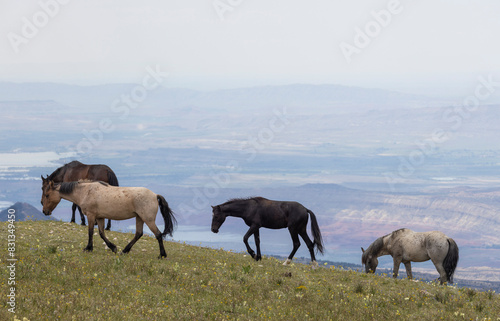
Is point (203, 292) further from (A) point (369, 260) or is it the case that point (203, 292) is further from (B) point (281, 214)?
(A) point (369, 260)

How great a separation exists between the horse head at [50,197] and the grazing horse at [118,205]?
41 centimetres

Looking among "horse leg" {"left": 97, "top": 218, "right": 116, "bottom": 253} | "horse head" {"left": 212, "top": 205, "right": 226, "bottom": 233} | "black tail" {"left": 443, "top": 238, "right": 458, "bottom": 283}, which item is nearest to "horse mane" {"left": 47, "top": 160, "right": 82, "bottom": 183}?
"horse leg" {"left": 97, "top": 218, "right": 116, "bottom": 253}

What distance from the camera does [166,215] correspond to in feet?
69.5

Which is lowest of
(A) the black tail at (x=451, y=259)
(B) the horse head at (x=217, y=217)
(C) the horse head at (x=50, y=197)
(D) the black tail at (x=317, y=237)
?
(A) the black tail at (x=451, y=259)

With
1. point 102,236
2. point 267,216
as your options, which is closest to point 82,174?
point 102,236

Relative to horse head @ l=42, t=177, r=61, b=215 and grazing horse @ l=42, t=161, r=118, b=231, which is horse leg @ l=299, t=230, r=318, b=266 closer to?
horse head @ l=42, t=177, r=61, b=215

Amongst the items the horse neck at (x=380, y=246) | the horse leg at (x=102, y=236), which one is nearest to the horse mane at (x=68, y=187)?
the horse leg at (x=102, y=236)

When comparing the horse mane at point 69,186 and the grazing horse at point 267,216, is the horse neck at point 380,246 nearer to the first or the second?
the grazing horse at point 267,216

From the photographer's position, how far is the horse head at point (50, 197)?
22.7m

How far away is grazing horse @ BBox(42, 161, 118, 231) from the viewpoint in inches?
1172

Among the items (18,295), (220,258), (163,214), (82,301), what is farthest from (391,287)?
(18,295)

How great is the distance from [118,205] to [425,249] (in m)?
12.3

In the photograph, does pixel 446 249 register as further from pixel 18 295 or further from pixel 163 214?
pixel 18 295

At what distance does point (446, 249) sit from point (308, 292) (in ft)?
28.9
